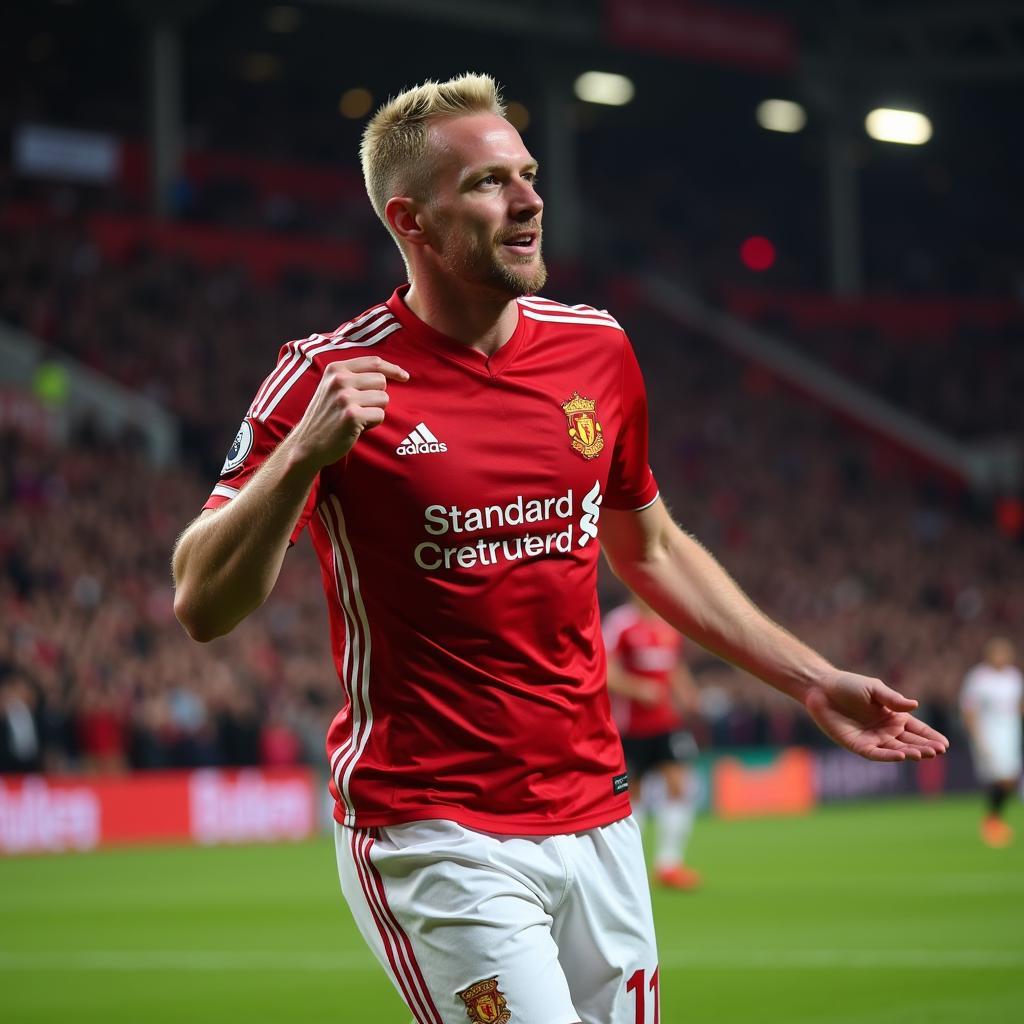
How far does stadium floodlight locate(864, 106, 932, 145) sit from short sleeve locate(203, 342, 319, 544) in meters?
39.2

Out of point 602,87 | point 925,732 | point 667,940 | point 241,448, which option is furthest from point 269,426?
point 602,87

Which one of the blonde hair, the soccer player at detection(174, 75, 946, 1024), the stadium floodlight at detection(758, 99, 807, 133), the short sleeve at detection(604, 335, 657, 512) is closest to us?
Result: the soccer player at detection(174, 75, 946, 1024)

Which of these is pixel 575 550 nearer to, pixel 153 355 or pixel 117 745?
pixel 117 745

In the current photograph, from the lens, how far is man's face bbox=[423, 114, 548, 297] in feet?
13.4

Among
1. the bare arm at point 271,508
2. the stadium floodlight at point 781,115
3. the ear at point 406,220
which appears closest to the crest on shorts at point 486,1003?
the bare arm at point 271,508

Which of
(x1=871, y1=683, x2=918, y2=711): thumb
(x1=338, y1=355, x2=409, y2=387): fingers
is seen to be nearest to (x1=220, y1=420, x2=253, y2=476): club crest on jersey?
(x1=338, y1=355, x2=409, y2=387): fingers

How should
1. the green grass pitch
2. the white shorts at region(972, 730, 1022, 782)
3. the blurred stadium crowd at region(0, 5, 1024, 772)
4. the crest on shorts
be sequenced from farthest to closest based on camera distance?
the blurred stadium crowd at region(0, 5, 1024, 772) → the white shorts at region(972, 730, 1022, 782) → the green grass pitch → the crest on shorts

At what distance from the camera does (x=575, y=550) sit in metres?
4.20

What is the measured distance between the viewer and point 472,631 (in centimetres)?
404

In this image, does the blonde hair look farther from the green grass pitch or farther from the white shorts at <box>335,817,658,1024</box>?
the green grass pitch

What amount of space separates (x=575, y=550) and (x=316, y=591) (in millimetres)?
23292

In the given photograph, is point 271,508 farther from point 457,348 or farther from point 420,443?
point 457,348

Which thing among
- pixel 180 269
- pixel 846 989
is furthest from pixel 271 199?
pixel 846 989

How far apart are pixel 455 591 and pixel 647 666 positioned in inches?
487
